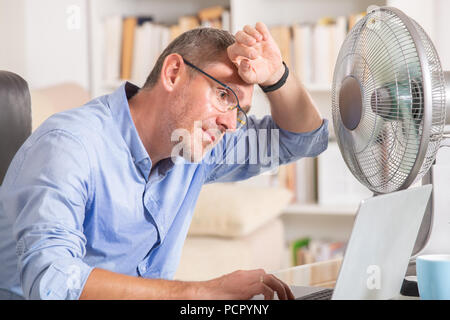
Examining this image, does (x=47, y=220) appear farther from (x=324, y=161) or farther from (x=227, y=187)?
(x=324, y=161)

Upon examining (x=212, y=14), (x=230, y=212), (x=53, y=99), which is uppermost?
(x=212, y=14)

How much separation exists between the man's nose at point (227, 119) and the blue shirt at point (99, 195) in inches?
5.7

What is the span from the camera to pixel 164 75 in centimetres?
114

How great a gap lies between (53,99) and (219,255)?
846 mm

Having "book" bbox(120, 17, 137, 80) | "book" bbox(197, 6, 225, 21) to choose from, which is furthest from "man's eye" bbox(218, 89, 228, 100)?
"book" bbox(120, 17, 137, 80)

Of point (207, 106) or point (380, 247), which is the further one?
point (207, 106)

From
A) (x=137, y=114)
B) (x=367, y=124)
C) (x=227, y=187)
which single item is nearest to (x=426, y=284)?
(x=367, y=124)

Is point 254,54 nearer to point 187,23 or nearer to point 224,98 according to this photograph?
point 224,98

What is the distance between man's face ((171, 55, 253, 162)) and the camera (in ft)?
3.54

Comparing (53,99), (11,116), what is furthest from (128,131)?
(53,99)

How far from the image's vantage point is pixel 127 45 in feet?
9.34

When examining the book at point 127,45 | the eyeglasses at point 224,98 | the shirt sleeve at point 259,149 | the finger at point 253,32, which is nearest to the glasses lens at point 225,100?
Answer: the eyeglasses at point 224,98

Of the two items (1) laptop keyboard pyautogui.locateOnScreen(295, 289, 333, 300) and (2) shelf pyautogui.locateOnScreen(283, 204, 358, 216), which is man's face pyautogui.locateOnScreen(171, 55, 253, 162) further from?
(2) shelf pyautogui.locateOnScreen(283, 204, 358, 216)

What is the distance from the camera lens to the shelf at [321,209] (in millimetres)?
2607
